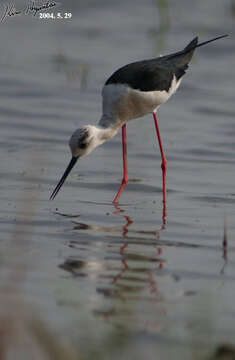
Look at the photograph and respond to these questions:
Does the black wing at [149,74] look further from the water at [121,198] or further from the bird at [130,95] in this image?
the water at [121,198]

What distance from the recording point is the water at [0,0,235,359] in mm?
4102

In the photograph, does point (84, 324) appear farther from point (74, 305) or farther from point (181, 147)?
point (181, 147)

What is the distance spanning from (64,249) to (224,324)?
60.0 inches

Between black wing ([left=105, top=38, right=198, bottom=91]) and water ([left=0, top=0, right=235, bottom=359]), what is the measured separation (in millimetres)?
763

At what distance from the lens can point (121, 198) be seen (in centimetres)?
695

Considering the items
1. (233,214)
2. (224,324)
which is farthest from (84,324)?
(233,214)

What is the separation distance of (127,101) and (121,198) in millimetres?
896

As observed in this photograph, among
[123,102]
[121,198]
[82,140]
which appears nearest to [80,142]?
[82,140]

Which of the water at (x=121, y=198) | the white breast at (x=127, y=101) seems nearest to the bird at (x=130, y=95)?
the white breast at (x=127, y=101)

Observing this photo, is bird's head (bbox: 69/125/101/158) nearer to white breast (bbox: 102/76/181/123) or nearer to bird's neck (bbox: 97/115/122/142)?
bird's neck (bbox: 97/115/122/142)

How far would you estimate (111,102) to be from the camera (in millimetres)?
7418

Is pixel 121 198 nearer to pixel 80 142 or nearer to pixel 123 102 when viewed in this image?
pixel 80 142

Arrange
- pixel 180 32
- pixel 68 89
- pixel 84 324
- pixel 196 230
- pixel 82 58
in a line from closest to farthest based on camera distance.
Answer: pixel 84 324 → pixel 196 230 → pixel 68 89 → pixel 82 58 → pixel 180 32

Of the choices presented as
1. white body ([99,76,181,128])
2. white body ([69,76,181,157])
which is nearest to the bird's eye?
white body ([69,76,181,157])
